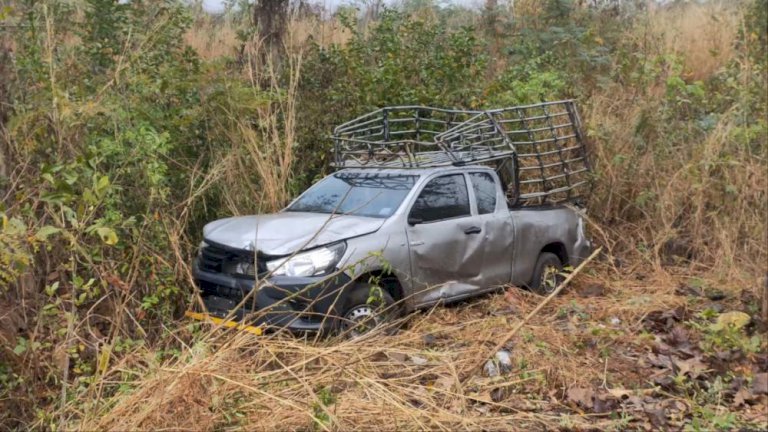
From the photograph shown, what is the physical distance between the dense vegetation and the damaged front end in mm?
358

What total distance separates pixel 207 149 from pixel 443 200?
3.19m

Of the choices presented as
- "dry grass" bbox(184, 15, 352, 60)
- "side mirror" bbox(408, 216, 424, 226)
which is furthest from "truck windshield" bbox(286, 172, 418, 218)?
"dry grass" bbox(184, 15, 352, 60)

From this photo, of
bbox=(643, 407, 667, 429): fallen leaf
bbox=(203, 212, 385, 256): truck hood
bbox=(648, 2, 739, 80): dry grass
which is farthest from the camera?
bbox=(648, 2, 739, 80): dry grass

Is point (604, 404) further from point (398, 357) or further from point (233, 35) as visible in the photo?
point (233, 35)

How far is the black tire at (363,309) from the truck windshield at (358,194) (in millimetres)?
857

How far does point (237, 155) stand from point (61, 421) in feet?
15.5

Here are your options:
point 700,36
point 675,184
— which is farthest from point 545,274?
point 700,36

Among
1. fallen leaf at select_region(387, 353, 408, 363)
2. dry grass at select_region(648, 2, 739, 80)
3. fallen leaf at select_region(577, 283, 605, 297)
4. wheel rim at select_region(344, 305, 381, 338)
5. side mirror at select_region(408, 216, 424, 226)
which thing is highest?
dry grass at select_region(648, 2, 739, 80)

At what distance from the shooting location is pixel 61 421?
16.0 feet

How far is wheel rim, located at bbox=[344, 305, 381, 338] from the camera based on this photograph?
Result: 6.42 metres

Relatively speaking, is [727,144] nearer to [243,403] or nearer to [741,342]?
[741,342]

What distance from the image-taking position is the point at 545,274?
343 inches

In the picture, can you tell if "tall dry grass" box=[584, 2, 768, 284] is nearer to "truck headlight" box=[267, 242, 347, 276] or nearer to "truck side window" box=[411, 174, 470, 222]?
"truck side window" box=[411, 174, 470, 222]

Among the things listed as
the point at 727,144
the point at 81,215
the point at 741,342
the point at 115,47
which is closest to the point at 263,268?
the point at 81,215
